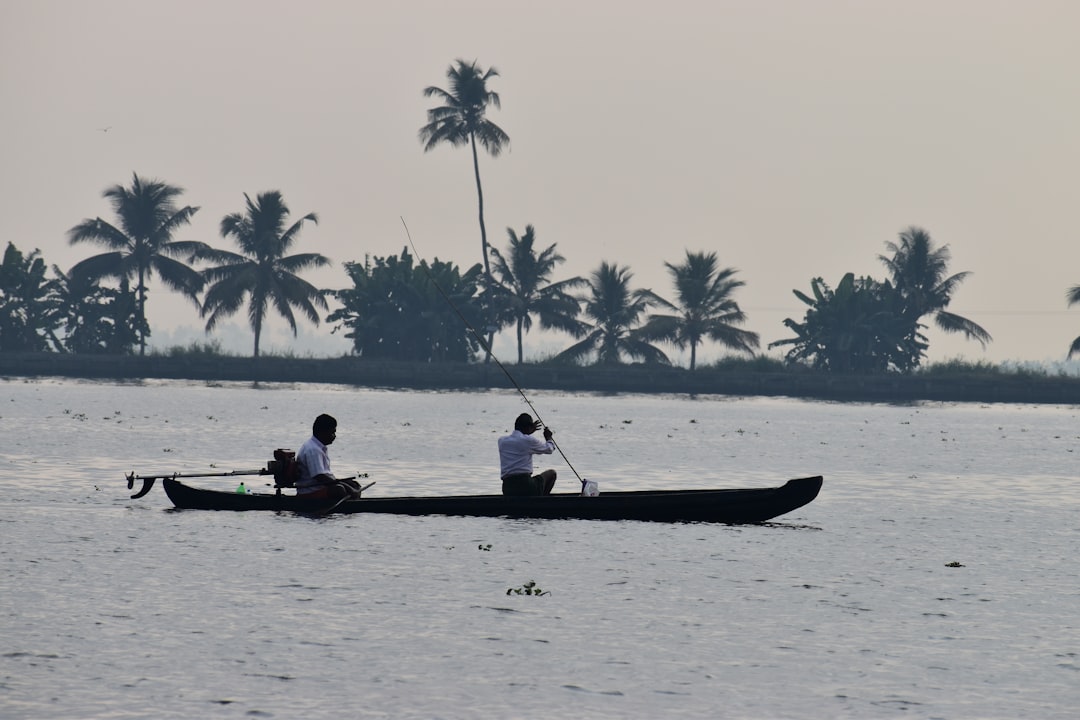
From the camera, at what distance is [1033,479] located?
1646 inches

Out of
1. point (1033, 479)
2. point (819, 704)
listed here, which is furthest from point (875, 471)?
point (819, 704)

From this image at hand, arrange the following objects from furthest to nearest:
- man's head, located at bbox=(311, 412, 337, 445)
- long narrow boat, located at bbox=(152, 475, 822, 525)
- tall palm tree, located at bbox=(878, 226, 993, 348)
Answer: tall palm tree, located at bbox=(878, 226, 993, 348)
long narrow boat, located at bbox=(152, 475, 822, 525)
man's head, located at bbox=(311, 412, 337, 445)

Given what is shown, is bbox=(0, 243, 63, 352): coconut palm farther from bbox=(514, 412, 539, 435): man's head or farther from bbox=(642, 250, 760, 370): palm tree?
bbox=(514, 412, 539, 435): man's head

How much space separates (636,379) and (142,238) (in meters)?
37.8

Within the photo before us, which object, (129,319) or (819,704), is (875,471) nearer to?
(819,704)

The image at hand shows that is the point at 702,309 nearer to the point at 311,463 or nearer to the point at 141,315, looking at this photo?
the point at 141,315

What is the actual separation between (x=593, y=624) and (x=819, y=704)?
4116 mm

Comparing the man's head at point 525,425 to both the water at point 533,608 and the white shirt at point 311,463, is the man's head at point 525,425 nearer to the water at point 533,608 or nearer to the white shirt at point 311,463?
the water at point 533,608

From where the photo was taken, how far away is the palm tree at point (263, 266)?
350 feet

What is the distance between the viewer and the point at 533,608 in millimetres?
17609

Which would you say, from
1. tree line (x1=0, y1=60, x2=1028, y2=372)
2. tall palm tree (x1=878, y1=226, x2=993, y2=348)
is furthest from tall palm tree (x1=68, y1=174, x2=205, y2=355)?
tall palm tree (x1=878, y1=226, x2=993, y2=348)

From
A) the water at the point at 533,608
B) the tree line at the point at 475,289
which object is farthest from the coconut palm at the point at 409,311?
the water at the point at 533,608

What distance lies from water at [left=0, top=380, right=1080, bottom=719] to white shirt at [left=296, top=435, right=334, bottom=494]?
0.86 metres

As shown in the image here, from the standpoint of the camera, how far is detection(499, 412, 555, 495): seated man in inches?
987
